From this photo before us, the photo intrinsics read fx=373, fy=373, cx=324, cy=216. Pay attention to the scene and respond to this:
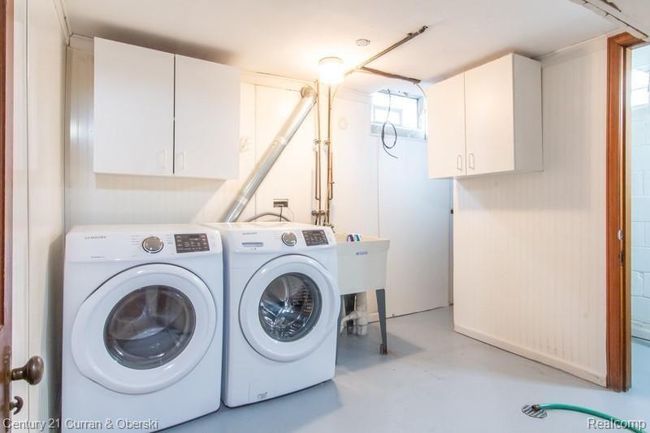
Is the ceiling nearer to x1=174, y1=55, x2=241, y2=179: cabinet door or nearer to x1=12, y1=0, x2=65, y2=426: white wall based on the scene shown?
x1=174, y1=55, x2=241, y2=179: cabinet door

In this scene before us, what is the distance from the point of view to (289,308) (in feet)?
7.30

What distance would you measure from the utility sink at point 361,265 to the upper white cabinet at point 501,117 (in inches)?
34.4

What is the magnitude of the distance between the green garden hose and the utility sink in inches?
45.0

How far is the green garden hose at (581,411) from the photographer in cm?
178

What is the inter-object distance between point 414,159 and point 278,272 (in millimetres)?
2281

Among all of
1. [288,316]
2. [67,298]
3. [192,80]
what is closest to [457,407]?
[288,316]

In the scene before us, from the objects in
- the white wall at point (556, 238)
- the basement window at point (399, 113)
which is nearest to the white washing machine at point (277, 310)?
the white wall at point (556, 238)

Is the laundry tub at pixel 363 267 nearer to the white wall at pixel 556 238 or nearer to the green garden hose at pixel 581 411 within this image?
the white wall at pixel 556 238

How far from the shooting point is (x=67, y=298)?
61.8 inches

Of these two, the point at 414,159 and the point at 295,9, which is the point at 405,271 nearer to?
the point at 414,159

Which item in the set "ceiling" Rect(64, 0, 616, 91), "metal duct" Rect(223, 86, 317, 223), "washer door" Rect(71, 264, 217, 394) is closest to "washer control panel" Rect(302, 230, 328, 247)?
"washer door" Rect(71, 264, 217, 394)

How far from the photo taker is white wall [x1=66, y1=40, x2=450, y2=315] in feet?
7.75

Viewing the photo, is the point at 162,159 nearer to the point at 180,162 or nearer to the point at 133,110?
the point at 180,162

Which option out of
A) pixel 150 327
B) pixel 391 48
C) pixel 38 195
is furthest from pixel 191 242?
Answer: pixel 391 48
